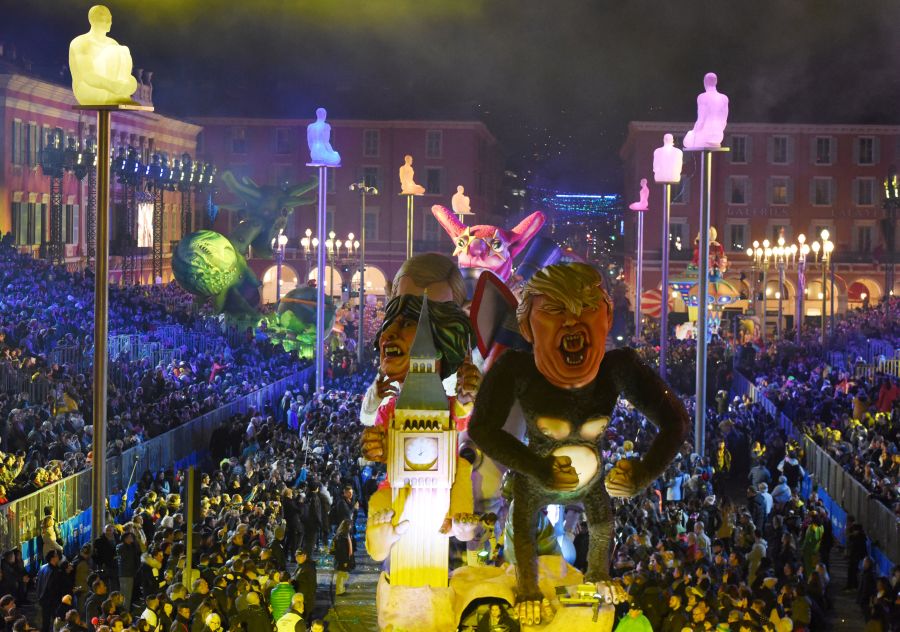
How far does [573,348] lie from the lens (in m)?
8.62

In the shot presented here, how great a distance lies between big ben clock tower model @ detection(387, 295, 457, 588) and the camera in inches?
361

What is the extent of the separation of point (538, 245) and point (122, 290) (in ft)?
61.9

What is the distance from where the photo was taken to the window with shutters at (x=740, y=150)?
2712 inches

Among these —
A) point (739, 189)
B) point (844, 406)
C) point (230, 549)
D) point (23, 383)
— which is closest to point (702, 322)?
point (844, 406)

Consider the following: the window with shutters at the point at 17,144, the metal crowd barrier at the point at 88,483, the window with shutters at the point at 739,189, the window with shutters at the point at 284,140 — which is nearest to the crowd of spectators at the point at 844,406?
the metal crowd barrier at the point at 88,483

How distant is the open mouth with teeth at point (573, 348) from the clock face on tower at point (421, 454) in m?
1.06

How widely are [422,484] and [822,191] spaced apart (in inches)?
2467

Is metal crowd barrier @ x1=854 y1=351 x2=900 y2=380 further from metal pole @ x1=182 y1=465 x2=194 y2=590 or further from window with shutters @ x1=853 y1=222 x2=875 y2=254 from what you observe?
window with shutters @ x1=853 y1=222 x2=875 y2=254

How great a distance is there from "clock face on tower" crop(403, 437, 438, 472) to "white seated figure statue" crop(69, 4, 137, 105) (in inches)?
276

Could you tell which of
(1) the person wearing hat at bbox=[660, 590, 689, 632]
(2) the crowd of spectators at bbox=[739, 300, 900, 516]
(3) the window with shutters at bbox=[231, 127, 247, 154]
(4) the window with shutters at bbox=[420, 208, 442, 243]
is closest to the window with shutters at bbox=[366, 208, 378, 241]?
(4) the window with shutters at bbox=[420, 208, 442, 243]

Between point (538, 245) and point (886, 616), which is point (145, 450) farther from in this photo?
point (886, 616)

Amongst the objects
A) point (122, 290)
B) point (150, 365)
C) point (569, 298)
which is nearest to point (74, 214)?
point (122, 290)

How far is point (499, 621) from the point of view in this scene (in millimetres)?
8984

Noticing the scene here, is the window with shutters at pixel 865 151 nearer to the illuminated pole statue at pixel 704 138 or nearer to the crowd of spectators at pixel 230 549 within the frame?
the illuminated pole statue at pixel 704 138
